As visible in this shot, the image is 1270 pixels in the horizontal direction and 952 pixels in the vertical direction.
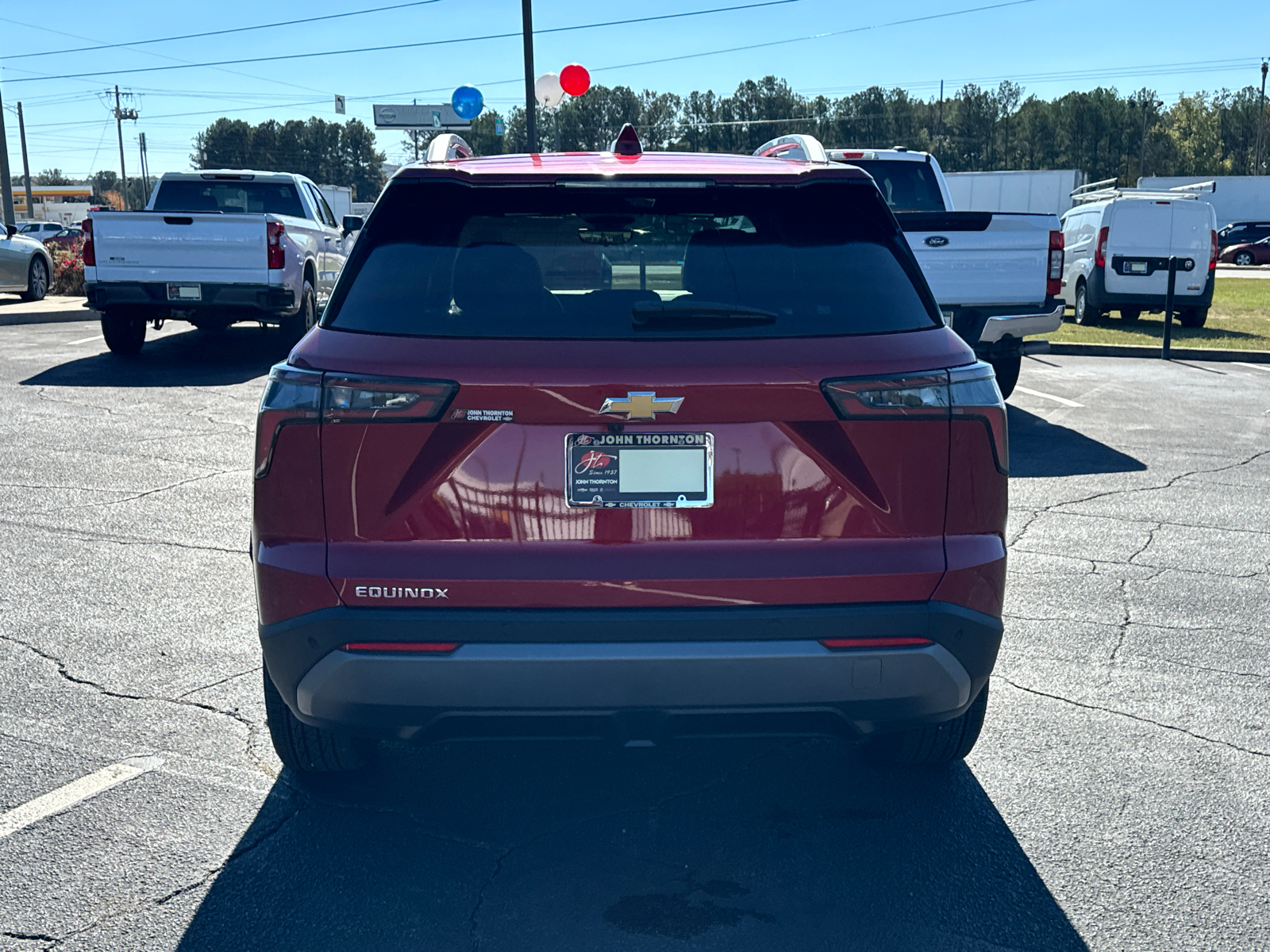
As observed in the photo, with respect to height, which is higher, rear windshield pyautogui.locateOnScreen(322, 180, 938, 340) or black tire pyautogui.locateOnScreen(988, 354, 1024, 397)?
rear windshield pyautogui.locateOnScreen(322, 180, 938, 340)

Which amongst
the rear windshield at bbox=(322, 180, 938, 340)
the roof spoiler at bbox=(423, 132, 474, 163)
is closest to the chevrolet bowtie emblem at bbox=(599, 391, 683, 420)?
the rear windshield at bbox=(322, 180, 938, 340)

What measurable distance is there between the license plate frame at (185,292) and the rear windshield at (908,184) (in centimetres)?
763

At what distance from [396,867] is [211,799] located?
0.72 meters

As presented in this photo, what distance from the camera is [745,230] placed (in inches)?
122

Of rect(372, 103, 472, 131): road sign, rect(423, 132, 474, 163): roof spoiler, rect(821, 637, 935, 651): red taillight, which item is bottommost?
rect(821, 637, 935, 651): red taillight

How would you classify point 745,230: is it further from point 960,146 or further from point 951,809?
point 960,146

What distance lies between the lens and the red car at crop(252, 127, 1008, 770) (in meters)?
2.77

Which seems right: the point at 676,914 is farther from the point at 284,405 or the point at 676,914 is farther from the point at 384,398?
the point at 284,405

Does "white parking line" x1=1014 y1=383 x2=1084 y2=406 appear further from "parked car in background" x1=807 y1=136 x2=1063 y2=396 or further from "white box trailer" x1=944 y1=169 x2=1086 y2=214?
"white box trailer" x1=944 y1=169 x2=1086 y2=214

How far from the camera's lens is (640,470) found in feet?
9.15

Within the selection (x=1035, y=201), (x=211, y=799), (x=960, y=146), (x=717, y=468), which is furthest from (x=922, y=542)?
(x=960, y=146)

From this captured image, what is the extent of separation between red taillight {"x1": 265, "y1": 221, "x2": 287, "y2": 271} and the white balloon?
888 cm

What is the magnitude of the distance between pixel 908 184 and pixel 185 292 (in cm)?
828

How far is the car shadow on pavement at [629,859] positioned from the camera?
2.85 metres
